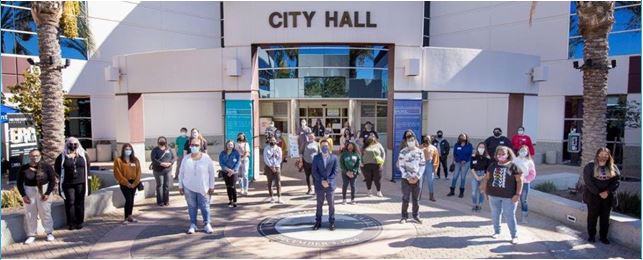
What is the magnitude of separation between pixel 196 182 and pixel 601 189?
6.58 meters

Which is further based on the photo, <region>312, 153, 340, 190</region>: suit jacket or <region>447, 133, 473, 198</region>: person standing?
<region>447, 133, 473, 198</region>: person standing

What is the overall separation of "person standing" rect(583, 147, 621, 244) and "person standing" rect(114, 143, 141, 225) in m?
7.89

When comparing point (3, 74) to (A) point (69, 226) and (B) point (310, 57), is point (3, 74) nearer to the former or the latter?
(A) point (69, 226)

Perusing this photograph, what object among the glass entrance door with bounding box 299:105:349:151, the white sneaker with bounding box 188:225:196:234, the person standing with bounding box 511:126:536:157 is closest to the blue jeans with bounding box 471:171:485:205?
the person standing with bounding box 511:126:536:157

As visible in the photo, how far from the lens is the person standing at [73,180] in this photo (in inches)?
264

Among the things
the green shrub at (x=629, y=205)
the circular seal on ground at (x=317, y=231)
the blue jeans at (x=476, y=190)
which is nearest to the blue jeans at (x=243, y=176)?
the circular seal on ground at (x=317, y=231)

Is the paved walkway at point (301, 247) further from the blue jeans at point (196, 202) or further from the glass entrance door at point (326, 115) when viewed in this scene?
the glass entrance door at point (326, 115)

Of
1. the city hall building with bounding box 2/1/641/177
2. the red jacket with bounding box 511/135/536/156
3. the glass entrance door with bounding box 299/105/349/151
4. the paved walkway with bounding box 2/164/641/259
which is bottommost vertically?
the paved walkway with bounding box 2/164/641/259

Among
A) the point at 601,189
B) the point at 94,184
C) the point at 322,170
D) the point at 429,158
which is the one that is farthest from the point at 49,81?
the point at 601,189

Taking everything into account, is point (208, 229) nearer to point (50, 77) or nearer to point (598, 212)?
point (50, 77)

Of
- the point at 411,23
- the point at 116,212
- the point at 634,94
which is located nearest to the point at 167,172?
the point at 116,212

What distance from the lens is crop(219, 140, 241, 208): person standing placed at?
27.7 feet

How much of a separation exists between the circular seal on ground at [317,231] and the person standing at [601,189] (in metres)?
3.46

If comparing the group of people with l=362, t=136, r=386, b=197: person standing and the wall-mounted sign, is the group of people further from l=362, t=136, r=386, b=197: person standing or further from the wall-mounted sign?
the wall-mounted sign
